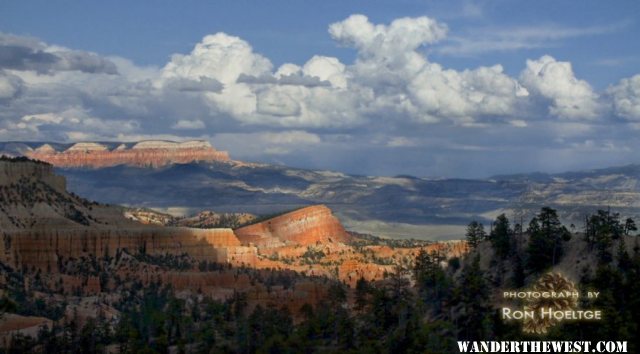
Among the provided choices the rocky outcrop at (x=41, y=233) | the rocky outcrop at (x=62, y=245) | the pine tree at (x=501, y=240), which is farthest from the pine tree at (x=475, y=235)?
the rocky outcrop at (x=41, y=233)

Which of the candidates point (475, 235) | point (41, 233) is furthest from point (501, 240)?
point (41, 233)

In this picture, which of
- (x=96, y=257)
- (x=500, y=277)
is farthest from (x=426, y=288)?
(x=96, y=257)

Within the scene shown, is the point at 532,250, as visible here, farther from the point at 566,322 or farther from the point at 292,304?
the point at 292,304

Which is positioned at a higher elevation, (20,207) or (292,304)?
(20,207)

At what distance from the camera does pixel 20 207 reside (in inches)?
7475

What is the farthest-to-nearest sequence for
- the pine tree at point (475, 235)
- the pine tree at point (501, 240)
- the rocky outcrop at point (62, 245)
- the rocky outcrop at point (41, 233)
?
the rocky outcrop at point (41, 233) → the rocky outcrop at point (62, 245) → the pine tree at point (475, 235) → the pine tree at point (501, 240)

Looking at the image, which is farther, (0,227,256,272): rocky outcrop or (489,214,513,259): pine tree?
(0,227,256,272): rocky outcrop

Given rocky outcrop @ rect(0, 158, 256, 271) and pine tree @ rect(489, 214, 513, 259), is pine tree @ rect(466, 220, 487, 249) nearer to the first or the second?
pine tree @ rect(489, 214, 513, 259)

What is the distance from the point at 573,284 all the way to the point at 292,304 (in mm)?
61802

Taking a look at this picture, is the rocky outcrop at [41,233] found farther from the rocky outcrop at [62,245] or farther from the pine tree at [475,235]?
the pine tree at [475,235]

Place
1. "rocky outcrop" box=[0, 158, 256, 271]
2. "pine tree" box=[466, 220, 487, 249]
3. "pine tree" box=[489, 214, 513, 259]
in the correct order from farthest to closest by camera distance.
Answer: "rocky outcrop" box=[0, 158, 256, 271], "pine tree" box=[466, 220, 487, 249], "pine tree" box=[489, 214, 513, 259]

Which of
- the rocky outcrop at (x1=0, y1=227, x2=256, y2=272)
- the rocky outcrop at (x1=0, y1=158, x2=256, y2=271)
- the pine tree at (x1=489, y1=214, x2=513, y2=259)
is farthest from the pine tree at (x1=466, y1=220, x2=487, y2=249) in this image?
the rocky outcrop at (x1=0, y1=158, x2=256, y2=271)

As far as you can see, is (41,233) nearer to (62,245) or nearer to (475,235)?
(62,245)

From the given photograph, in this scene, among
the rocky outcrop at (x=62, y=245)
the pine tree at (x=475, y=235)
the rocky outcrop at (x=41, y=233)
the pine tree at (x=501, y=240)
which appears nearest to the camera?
the pine tree at (x=501, y=240)
